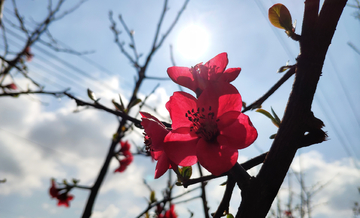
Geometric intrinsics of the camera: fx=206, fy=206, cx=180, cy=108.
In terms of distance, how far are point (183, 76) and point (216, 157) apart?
204 mm

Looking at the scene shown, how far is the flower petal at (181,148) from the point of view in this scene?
40 centimetres

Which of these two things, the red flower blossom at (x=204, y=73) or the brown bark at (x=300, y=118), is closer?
the brown bark at (x=300, y=118)

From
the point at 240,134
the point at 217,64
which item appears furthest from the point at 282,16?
the point at 240,134

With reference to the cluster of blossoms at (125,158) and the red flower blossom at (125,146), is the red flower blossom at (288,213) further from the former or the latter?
the red flower blossom at (125,146)

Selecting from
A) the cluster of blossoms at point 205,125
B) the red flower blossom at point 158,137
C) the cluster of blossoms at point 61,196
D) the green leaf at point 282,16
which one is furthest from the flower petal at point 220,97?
the cluster of blossoms at point 61,196

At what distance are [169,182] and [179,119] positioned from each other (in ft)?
4.68

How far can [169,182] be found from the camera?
1.76m

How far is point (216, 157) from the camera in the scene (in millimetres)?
393

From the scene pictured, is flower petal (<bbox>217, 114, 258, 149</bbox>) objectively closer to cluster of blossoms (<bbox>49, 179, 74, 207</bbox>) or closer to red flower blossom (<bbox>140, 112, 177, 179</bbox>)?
red flower blossom (<bbox>140, 112, 177, 179</bbox>)

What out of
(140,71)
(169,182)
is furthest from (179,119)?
(140,71)

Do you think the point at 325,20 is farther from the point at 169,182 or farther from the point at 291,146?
the point at 169,182

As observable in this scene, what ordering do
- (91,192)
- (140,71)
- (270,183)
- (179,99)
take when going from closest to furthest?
(270,183) < (179,99) < (91,192) < (140,71)

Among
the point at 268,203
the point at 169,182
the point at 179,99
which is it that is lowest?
the point at 268,203

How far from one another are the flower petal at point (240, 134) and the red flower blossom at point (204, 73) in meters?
0.11
